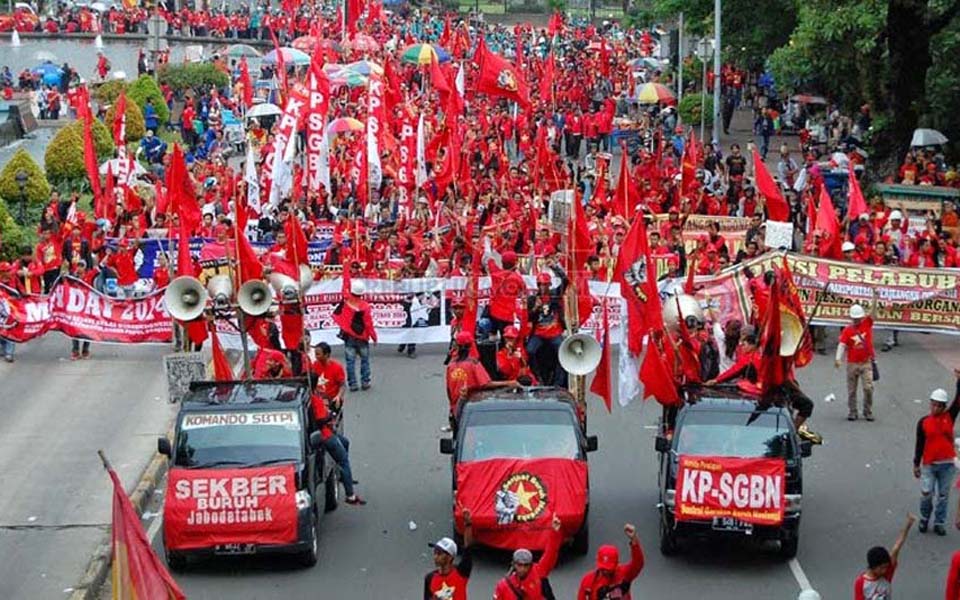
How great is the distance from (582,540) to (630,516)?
1.74m

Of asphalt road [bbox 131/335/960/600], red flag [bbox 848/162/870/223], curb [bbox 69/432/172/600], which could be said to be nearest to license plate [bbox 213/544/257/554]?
asphalt road [bbox 131/335/960/600]

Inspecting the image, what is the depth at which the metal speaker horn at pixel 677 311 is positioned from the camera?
19.5 metres

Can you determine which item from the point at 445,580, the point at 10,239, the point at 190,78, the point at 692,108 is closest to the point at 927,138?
the point at 692,108

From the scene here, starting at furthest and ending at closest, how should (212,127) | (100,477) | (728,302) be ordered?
(212,127)
(728,302)
(100,477)

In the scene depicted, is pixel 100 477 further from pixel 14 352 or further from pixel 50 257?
pixel 50 257

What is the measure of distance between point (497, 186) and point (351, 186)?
2.82 meters

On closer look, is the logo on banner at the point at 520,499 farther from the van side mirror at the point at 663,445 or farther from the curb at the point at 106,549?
the curb at the point at 106,549

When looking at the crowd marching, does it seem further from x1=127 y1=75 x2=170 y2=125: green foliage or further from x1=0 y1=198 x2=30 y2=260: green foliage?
x1=127 y1=75 x2=170 y2=125: green foliage

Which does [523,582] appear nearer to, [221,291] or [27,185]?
[221,291]

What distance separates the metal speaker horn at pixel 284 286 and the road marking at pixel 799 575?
8080mm

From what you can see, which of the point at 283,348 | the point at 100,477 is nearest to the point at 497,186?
the point at 283,348

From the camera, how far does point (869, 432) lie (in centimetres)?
2158

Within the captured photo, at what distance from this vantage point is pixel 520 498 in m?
15.9

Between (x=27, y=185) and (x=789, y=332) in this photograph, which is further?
(x=27, y=185)
